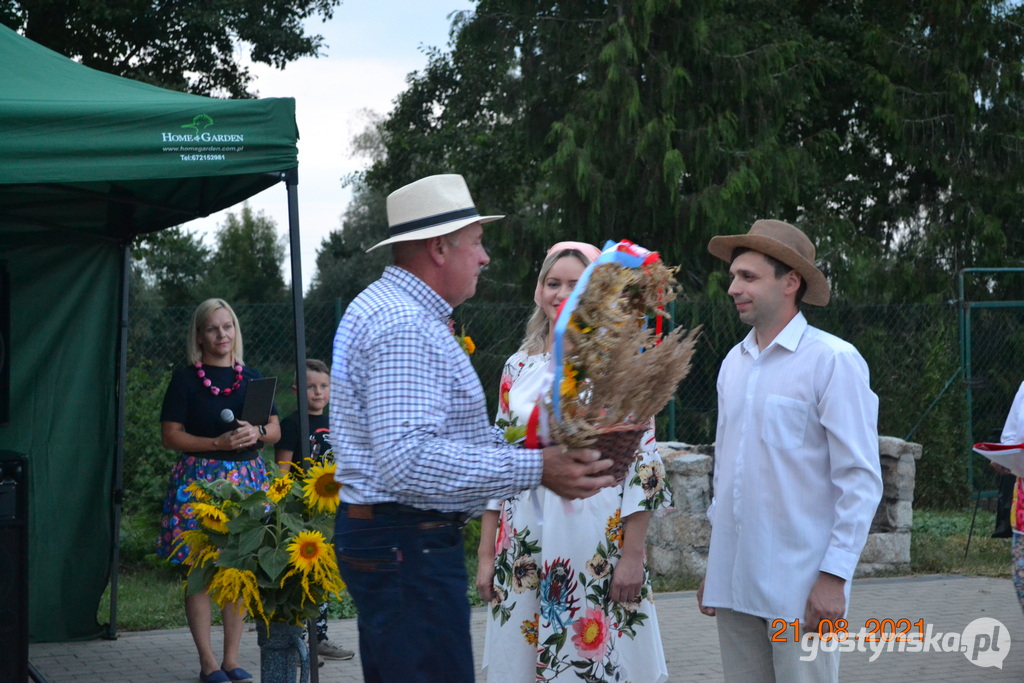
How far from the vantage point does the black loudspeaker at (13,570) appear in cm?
462

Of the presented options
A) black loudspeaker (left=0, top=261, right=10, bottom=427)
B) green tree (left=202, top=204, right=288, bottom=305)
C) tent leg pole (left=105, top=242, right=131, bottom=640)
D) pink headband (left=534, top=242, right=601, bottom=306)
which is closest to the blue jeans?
pink headband (left=534, top=242, right=601, bottom=306)

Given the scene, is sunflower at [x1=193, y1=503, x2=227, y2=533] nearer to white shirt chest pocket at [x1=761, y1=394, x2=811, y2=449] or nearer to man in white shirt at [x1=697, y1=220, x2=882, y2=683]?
man in white shirt at [x1=697, y1=220, x2=882, y2=683]

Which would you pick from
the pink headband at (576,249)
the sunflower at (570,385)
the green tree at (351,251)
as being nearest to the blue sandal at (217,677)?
the pink headband at (576,249)

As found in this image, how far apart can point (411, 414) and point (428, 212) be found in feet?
1.98

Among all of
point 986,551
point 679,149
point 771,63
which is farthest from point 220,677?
point 771,63

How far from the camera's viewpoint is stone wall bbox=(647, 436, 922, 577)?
8.41 metres

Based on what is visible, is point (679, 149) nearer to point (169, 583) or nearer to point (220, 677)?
point (169, 583)

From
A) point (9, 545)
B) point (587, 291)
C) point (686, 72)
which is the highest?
point (686, 72)

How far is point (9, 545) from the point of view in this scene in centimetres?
465

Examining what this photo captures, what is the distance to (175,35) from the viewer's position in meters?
16.7

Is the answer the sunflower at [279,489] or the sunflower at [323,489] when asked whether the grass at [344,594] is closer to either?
the sunflower at [279,489]

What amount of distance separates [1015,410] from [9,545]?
4.97m

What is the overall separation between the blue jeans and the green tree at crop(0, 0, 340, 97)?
14280mm

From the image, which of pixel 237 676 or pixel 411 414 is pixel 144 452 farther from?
pixel 411 414
